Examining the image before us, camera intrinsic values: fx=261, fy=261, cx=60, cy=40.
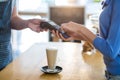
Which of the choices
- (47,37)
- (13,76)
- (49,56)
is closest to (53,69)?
(49,56)

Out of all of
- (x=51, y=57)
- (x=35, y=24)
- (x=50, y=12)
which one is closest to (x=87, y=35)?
(x=51, y=57)

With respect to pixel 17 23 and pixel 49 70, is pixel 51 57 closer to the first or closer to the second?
pixel 49 70

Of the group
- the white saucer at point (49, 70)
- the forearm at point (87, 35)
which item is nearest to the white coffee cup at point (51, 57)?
the white saucer at point (49, 70)

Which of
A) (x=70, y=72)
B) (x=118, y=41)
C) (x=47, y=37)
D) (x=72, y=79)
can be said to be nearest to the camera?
A: (x=118, y=41)

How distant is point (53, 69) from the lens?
5.20 feet

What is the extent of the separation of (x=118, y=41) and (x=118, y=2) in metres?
0.19

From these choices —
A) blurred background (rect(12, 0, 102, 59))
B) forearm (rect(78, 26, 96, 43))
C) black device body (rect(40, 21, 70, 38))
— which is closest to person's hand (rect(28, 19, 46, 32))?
black device body (rect(40, 21, 70, 38))

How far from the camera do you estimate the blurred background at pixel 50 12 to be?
4.08 metres

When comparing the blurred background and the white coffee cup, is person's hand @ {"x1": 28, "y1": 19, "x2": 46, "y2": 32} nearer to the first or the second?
the white coffee cup

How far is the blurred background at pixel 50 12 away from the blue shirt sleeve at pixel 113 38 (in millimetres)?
2722

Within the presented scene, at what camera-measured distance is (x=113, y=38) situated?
123 cm

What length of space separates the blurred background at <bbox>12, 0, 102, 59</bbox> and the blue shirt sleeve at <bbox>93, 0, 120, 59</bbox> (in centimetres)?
272

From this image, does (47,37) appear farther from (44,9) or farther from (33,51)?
(33,51)

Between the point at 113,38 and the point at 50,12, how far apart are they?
2.99 meters
